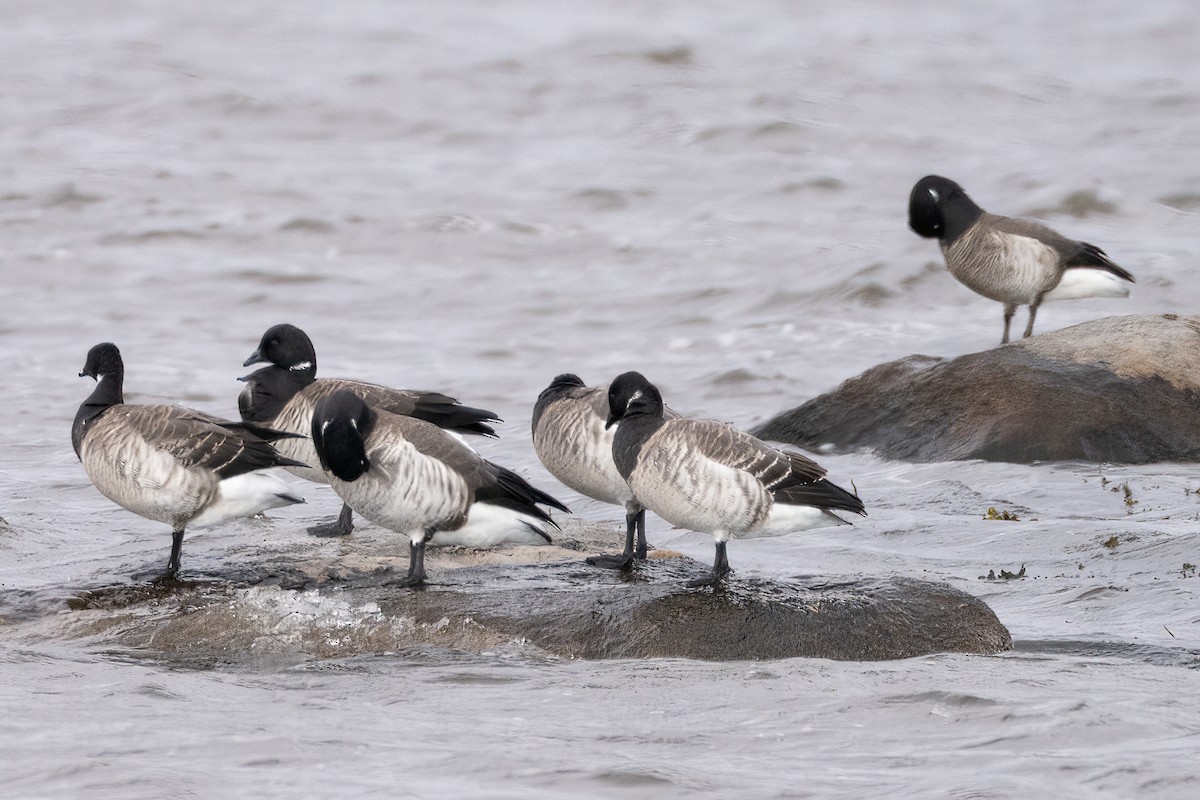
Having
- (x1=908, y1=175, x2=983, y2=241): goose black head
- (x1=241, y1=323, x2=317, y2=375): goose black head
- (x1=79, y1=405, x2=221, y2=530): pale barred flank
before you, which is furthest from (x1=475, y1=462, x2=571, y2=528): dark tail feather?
(x1=908, y1=175, x2=983, y2=241): goose black head

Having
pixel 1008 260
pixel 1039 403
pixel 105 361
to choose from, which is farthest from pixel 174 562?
pixel 1008 260

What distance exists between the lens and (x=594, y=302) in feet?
62.7

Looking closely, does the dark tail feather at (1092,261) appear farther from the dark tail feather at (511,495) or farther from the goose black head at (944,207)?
the dark tail feather at (511,495)

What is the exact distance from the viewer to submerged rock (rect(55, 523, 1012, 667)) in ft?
23.6

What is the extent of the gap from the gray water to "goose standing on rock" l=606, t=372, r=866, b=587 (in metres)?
0.78

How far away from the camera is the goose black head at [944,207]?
47.6 ft

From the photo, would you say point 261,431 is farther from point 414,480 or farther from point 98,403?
point 98,403

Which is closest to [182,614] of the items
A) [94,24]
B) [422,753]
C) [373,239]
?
[422,753]

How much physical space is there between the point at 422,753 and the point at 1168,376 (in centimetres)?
803

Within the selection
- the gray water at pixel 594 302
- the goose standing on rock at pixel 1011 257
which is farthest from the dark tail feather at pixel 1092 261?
the gray water at pixel 594 302

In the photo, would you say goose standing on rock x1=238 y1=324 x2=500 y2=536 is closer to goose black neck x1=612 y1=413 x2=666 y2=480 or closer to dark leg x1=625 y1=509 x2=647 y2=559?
dark leg x1=625 y1=509 x2=647 y2=559

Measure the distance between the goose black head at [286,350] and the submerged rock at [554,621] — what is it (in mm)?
2637

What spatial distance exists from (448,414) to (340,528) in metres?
0.99

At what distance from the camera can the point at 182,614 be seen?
749cm
